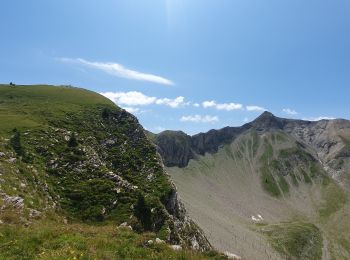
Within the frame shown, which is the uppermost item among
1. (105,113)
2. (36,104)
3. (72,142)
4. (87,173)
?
(36,104)

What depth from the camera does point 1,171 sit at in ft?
145

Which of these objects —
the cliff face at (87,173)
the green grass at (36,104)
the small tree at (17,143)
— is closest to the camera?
the cliff face at (87,173)

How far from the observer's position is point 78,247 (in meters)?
19.6

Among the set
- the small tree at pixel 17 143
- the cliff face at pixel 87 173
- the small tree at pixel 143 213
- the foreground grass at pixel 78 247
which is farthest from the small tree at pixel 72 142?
the foreground grass at pixel 78 247

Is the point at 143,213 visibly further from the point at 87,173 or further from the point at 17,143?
the point at 17,143

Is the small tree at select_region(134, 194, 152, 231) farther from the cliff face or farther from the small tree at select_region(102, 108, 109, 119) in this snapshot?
the small tree at select_region(102, 108, 109, 119)

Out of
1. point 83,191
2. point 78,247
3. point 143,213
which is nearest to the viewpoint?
point 78,247

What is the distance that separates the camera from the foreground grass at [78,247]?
18438mm

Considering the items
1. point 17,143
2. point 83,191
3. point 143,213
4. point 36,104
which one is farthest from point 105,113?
point 143,213

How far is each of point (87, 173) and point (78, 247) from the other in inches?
1525

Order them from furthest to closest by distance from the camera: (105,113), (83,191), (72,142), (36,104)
→ (36,104) → (105,113) → (72,142) → (83,191)

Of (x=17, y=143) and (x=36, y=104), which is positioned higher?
(x=36, y=104)

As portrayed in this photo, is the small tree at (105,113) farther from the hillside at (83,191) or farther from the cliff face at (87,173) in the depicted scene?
the cliff face at (87,173)

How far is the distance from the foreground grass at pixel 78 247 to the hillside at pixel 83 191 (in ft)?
0.17
